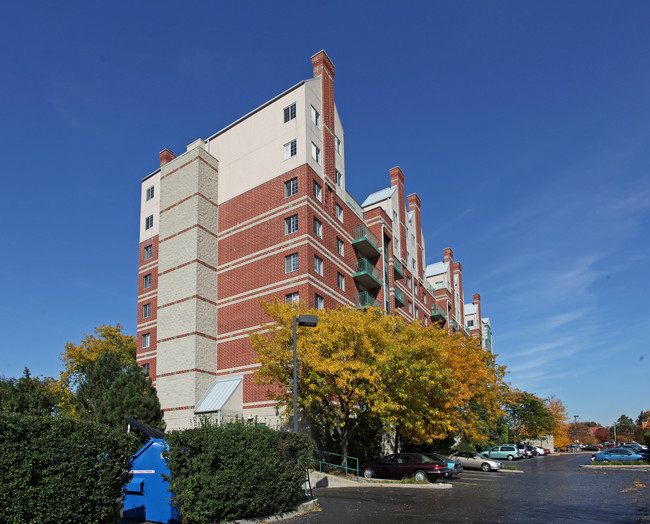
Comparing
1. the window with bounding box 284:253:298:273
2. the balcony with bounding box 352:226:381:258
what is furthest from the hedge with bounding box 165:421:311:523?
the balcony with bounding box 352:226:381:258

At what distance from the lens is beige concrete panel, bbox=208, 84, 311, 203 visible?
3569 cm

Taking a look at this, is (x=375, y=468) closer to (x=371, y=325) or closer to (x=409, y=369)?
(x=409, y=369)

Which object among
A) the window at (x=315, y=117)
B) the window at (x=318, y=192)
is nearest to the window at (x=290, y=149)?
the window at (x=315, y=117)

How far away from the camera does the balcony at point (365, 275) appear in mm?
38619

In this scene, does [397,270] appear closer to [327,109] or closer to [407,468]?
[327,109]

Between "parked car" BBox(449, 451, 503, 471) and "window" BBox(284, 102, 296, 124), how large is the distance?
26979 millimetres

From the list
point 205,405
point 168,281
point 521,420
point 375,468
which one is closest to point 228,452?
point 375,468

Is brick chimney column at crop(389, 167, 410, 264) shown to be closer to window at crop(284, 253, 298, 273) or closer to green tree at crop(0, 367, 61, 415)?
window at crop(284, 253, 298, 273)

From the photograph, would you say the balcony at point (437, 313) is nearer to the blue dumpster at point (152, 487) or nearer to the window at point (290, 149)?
the window at point (290, 149)

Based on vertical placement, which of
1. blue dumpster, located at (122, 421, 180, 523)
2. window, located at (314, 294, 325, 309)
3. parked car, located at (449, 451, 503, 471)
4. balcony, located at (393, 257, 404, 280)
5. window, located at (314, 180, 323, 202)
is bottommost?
parked car, located at (449, 451, 503, 471)

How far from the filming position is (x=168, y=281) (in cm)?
3778

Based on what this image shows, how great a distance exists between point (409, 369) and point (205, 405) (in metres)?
13.8

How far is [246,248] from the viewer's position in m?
36.2

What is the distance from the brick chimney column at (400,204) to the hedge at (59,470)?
40.4 m
